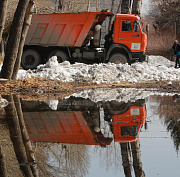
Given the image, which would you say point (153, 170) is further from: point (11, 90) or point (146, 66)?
point (146, 66)

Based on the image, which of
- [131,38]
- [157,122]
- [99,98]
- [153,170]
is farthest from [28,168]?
[131,38]

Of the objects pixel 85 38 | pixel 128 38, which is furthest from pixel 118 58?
pixel 85 38

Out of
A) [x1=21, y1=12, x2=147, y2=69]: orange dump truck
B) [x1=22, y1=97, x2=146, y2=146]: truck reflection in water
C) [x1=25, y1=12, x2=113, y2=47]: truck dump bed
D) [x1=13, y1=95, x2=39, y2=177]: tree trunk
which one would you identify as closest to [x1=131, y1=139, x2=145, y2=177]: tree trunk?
[x1=22, y1=97, x2=146, y2=146]: truck reflection in water

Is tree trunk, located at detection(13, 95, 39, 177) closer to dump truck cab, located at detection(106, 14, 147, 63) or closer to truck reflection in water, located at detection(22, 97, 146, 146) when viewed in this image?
truck reflection in water, located at detection(22, 97, 146, 146)

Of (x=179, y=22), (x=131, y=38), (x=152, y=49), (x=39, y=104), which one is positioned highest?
(x=179, y=22)

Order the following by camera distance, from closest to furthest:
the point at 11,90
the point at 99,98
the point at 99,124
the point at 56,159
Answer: the point at 56,159 → the point at 99,124 → the point at 99,98 → the point at 11,90

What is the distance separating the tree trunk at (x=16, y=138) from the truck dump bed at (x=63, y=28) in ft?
38.2

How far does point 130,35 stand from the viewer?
72.0 ft

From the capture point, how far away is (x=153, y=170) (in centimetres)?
551

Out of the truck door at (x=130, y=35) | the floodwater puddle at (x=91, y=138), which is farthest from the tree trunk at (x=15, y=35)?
the truck door at (x=130, y=35)

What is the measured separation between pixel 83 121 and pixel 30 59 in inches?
599

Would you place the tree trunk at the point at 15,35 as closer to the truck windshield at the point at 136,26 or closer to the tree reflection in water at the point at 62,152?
the tree reflection in water at the point at 62,152

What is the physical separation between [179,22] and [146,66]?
17.6 m

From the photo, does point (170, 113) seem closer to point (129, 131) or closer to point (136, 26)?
point (129, 131)
